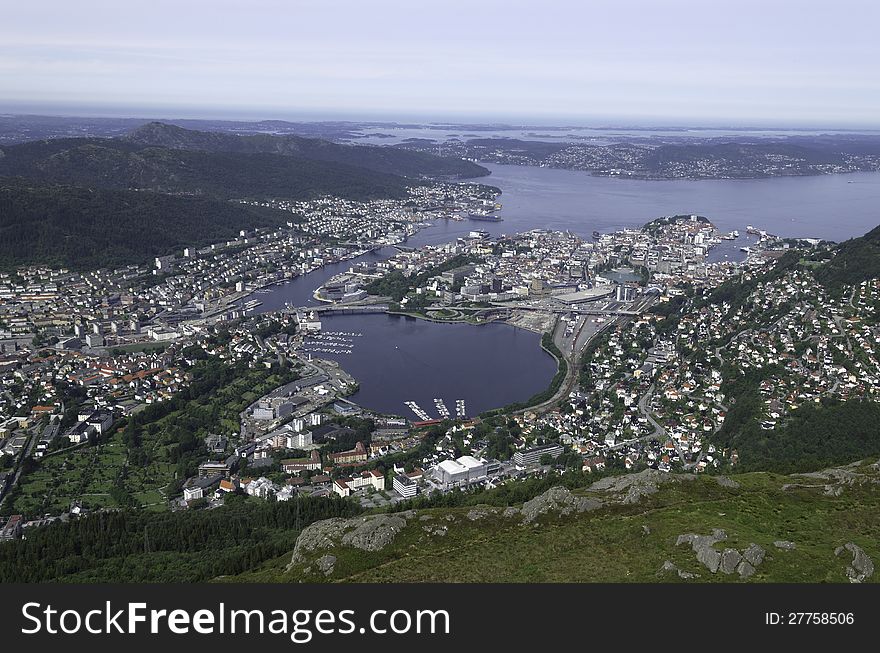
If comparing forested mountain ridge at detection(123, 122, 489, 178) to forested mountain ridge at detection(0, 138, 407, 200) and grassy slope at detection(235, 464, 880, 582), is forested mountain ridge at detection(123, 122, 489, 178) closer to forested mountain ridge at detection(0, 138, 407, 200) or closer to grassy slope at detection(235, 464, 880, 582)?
forested mountain ridge at detection(0, 138, 407, 200)

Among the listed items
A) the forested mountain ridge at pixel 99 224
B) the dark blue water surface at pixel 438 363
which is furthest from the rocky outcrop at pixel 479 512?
the forested mountain ridge at pixel 99 224

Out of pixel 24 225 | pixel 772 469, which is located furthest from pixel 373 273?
pixel 772 469

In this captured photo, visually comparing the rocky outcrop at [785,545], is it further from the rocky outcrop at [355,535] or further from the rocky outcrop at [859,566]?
the rocky outcrop at [355,535]

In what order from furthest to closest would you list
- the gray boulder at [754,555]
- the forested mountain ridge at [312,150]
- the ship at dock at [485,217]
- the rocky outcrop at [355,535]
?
1. the forested mountain ridge at [312,150]
2. the ship at dock at [485,217]
3. the rocky outcrop at [355,535]
4. the gray boulder at [754,555]

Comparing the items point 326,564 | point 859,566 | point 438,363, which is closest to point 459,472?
point 326,564

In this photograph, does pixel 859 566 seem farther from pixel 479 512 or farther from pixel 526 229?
pixel 526 229

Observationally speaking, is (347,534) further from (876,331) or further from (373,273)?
(373,273)
